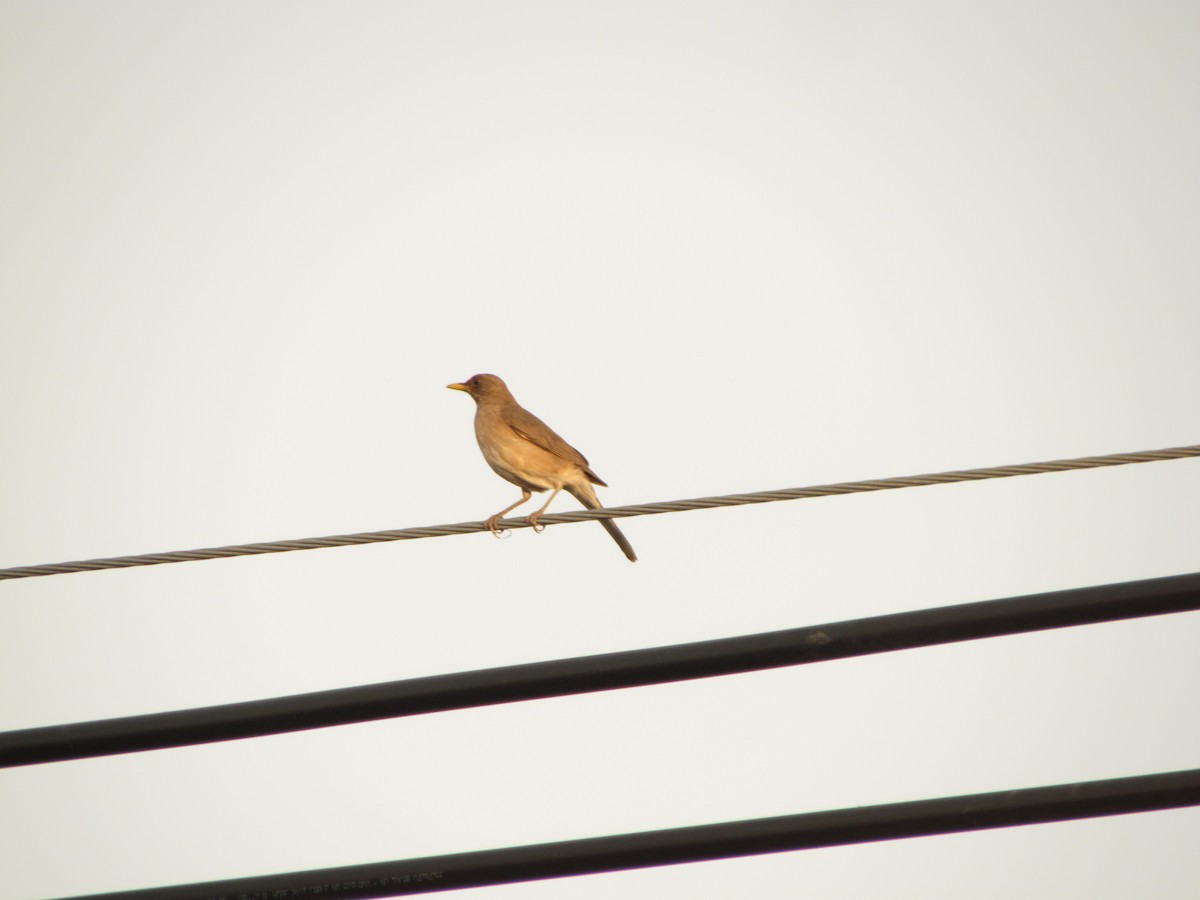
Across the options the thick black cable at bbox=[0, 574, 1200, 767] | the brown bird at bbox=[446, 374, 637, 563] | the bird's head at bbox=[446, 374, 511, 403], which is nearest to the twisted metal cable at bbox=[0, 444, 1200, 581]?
the thick black cable at bbox=[0, 574, 1200, 767]

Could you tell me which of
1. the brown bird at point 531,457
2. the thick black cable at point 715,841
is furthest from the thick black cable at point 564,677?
the brown bird at point 531,457

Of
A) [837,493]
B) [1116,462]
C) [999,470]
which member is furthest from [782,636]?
[1116,462]

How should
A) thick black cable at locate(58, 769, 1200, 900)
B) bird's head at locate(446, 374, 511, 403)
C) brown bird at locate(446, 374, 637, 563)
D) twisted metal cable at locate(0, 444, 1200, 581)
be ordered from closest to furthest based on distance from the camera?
thick black cable at locate(58, 769, 1200, 900) < twisted metal cable at locate(0, 444, 1200, 581) < brown bird at locate(446, 374, 637, 563) < bird's head at locate(446, 374, 511, 403)

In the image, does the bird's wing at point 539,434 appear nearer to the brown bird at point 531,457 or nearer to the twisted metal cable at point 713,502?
the brown bird at point 531,457

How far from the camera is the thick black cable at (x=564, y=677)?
3.34 metres

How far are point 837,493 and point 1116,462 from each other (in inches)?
39.5

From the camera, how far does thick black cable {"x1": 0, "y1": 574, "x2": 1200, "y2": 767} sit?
3.34 meters

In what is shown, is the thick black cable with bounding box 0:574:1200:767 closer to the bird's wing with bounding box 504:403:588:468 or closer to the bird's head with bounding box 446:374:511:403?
the bird's wing with bounding box 504:403:588:468

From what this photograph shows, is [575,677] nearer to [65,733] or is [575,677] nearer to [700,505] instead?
[700,505]

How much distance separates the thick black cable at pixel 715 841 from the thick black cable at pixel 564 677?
0.43m

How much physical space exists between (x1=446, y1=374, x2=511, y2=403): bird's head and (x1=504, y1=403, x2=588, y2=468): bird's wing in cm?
42

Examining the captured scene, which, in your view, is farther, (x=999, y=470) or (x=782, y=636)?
(x=999, y=470)

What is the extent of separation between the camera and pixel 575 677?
3.39 meters

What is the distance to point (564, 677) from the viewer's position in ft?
11.1
